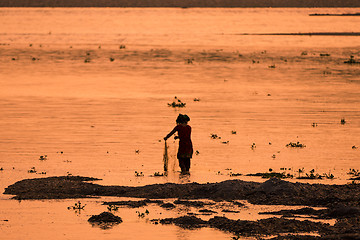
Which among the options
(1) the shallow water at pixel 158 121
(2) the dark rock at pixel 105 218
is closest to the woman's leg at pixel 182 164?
(1) the shallow water at pixel 158 121

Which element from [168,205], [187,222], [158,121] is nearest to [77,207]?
[168,205]

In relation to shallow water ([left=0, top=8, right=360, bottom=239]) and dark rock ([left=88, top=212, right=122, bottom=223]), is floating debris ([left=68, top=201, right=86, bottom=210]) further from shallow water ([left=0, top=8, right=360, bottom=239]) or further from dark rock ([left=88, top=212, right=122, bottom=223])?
dark rock ([left=88, top=212, right=122, bottom=223])

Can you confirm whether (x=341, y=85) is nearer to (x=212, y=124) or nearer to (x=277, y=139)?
(x=212, y=124)

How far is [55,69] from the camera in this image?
6253 centimetres

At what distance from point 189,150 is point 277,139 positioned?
6.76 metres

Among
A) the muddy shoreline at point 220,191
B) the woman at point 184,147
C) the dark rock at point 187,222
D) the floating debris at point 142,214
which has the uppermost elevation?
the woman at point 184,147

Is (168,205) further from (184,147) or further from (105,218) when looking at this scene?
(184,147)

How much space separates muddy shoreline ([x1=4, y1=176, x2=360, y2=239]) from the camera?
1509cm

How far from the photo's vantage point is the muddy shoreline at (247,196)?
15.1 metres

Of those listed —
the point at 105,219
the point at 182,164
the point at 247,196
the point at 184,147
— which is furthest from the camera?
the point at 184,147

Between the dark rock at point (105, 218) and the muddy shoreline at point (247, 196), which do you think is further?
the dark rock at point (105, 218)

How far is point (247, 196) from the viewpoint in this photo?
17.9 meters

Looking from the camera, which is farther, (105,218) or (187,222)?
(105,218)

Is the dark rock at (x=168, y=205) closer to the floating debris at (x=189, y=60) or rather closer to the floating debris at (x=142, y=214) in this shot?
the floating debris at (x=142, y=214)
